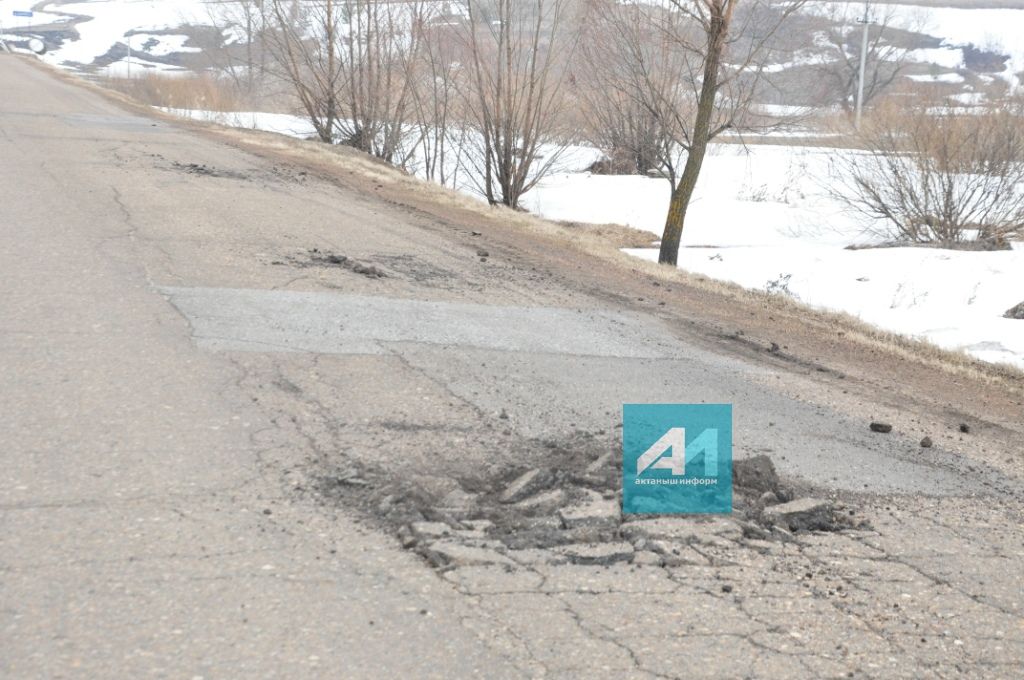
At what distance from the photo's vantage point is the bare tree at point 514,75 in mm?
19047

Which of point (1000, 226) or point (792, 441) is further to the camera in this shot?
point (1000, 226)

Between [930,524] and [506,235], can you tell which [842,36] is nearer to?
[506,235]

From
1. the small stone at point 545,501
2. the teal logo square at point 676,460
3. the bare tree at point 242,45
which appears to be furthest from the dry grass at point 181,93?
the small stone at point 545,501

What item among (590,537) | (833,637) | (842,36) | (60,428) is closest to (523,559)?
(590,537)

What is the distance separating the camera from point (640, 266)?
11484mm

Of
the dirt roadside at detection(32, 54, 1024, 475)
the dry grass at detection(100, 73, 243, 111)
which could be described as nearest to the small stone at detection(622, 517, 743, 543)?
the dirt roadside at detection(32, 54, 1024, 475)

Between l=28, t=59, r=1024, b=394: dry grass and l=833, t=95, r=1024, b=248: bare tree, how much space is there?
537 cm

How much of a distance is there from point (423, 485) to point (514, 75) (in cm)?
1620

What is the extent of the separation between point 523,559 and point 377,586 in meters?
0.57

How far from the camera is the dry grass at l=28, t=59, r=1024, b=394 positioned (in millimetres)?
8523

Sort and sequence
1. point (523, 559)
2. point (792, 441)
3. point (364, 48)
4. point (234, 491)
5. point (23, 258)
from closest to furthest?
point (523, 559), point (234, 491), point (792, 441), point (23, 258), point (364, 48)

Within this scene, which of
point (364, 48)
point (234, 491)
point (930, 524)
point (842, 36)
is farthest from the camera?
point (842, 36)

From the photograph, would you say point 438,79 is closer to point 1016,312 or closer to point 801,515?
point 1016,312

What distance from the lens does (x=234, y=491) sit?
4074mm
